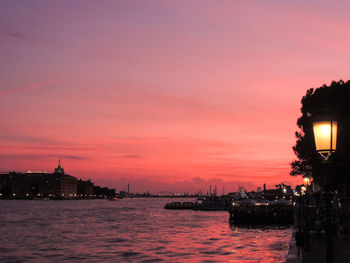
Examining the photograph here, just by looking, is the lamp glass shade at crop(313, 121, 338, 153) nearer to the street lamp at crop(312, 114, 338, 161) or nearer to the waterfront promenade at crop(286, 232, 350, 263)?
the street lamp at crop(312, 114, 338, 161)

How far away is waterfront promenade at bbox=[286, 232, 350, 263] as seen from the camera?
23.0 m

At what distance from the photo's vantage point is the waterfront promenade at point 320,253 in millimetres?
23019

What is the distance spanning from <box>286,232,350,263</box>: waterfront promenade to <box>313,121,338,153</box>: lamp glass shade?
446 inches

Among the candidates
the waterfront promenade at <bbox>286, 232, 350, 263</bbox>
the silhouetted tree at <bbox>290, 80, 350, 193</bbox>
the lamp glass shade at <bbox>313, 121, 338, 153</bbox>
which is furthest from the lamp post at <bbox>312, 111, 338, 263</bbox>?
the silhouetted tree at <bbox>290, 80, 350, 193</bbox>

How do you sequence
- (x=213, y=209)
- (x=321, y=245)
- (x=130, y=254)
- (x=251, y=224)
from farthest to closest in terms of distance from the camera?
(x=213, y=209) < (x=251, y=224) < (x=130, y=254) < (x=321, y=245)

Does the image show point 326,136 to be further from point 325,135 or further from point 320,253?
point 320,253

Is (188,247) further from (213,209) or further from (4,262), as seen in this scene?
(213,209)

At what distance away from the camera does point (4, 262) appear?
135ft

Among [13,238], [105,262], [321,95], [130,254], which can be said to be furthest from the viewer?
[13,238]

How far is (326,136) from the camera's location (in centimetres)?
1184

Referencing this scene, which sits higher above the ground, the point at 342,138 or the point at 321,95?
the point at 321,95

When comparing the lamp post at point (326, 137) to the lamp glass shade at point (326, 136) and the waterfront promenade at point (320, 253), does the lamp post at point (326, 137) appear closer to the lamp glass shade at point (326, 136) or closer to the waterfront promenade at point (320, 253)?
the lamp glass shade at point (326, 136)

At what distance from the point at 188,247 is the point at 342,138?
17721 mm

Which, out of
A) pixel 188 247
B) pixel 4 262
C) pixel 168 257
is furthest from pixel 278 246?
pixel 4 262
